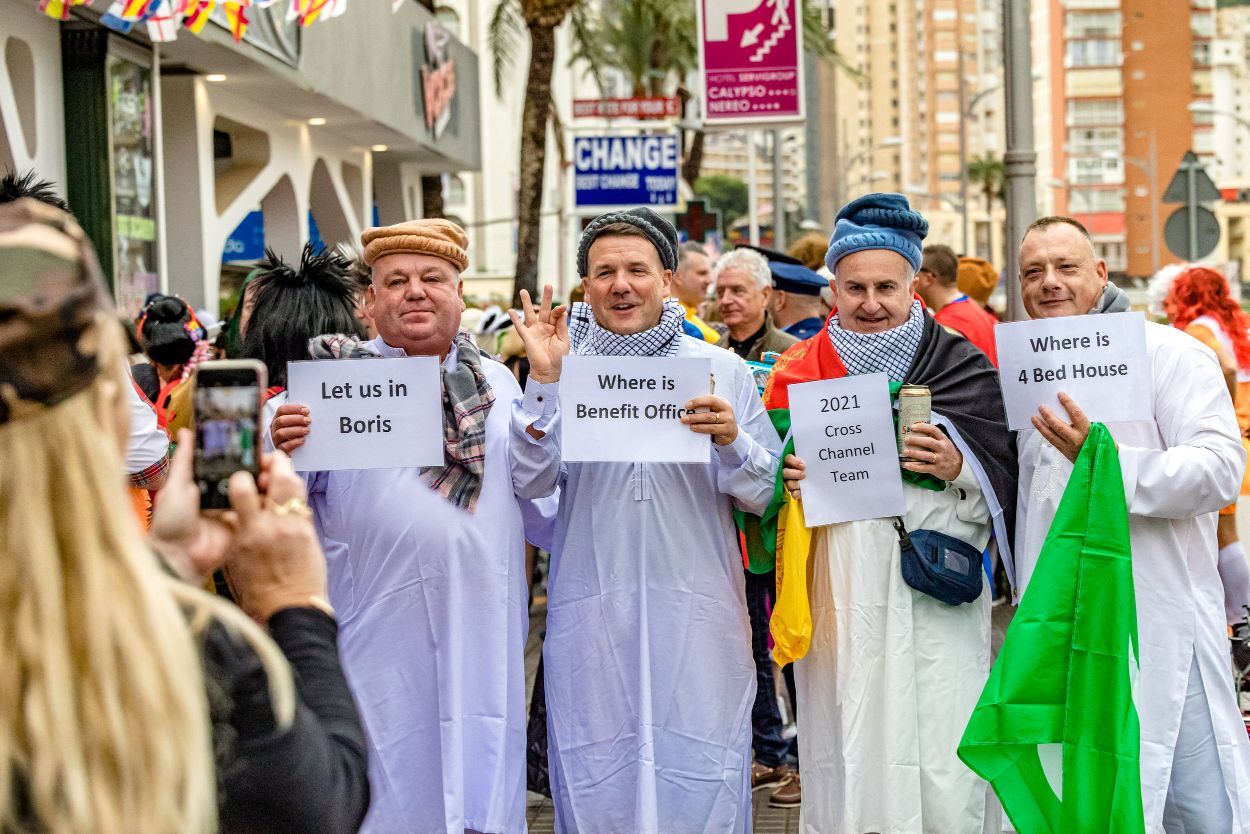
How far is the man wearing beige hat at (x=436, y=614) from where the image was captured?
4891 mm

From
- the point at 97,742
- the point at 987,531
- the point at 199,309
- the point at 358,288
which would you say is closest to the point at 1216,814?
the point at 987,531

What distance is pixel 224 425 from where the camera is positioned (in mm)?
2357

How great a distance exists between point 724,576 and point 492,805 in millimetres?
988

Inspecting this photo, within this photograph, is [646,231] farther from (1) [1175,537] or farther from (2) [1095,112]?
(2) [1095,112]

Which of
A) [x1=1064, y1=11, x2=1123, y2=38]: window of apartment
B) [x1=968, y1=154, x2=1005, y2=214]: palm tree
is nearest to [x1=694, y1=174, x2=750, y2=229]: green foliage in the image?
[x1=968, y1=154, x2=1005, y2=214]: palm tree

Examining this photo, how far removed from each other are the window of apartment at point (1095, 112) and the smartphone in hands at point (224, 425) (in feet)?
453

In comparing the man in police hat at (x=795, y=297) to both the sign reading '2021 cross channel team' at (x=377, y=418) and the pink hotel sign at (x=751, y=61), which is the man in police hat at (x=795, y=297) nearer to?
the sign reading '2021 cross channel team' at (x=377, y=418)

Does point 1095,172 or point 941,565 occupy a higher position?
point 1095,172

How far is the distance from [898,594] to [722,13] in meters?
10.1

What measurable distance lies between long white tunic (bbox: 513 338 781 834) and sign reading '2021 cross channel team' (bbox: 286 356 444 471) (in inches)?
13.5

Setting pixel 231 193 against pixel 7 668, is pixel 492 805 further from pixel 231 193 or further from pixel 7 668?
pixel 231 193

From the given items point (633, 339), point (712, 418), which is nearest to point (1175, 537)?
point (712, 418)

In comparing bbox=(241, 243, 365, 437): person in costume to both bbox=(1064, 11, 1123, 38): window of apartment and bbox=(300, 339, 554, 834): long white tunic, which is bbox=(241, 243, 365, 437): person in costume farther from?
bbox=(1064, 11, 1123, 38): window of apartment

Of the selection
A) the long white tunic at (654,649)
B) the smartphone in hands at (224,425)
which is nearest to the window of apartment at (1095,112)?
the long white tunic at (654,649)
